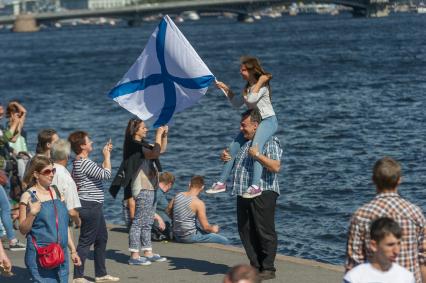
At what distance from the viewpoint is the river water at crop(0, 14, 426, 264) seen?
2145 cm

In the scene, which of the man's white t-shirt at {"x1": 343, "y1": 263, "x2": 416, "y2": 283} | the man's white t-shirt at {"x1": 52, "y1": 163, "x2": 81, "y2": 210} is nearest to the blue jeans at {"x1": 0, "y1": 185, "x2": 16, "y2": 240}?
the man's white t-shirt at {"x1": 52, "y1": 163, "x2": 81, "y2": 210}

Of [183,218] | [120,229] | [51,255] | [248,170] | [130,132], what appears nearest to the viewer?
[51,255]

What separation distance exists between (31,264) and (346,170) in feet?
59.9

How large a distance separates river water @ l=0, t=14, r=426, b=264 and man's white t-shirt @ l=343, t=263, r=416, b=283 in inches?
365

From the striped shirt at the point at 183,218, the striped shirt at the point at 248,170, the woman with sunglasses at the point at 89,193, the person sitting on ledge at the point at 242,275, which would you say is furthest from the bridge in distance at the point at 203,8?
the person sitting on ledge at the point at 242,275

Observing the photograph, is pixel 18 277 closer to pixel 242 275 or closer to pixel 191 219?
pixel 191 219

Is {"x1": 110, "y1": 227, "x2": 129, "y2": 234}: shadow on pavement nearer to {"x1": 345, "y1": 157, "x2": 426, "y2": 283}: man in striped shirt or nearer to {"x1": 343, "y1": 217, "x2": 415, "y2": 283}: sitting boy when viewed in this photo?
{"x1": 345, "y1": 157, "x2": 426, "y2": 283}: man in striped shirt

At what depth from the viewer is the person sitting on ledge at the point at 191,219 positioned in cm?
1374

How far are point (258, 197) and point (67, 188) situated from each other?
1.77 metres

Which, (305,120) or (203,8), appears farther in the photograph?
(203,8)

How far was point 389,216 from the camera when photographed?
7707mm

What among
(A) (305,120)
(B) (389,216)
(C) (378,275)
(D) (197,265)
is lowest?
(A) (305,120)

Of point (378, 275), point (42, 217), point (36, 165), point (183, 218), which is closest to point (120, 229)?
point (183, 218)

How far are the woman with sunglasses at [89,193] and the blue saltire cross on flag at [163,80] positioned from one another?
3.66 feet
